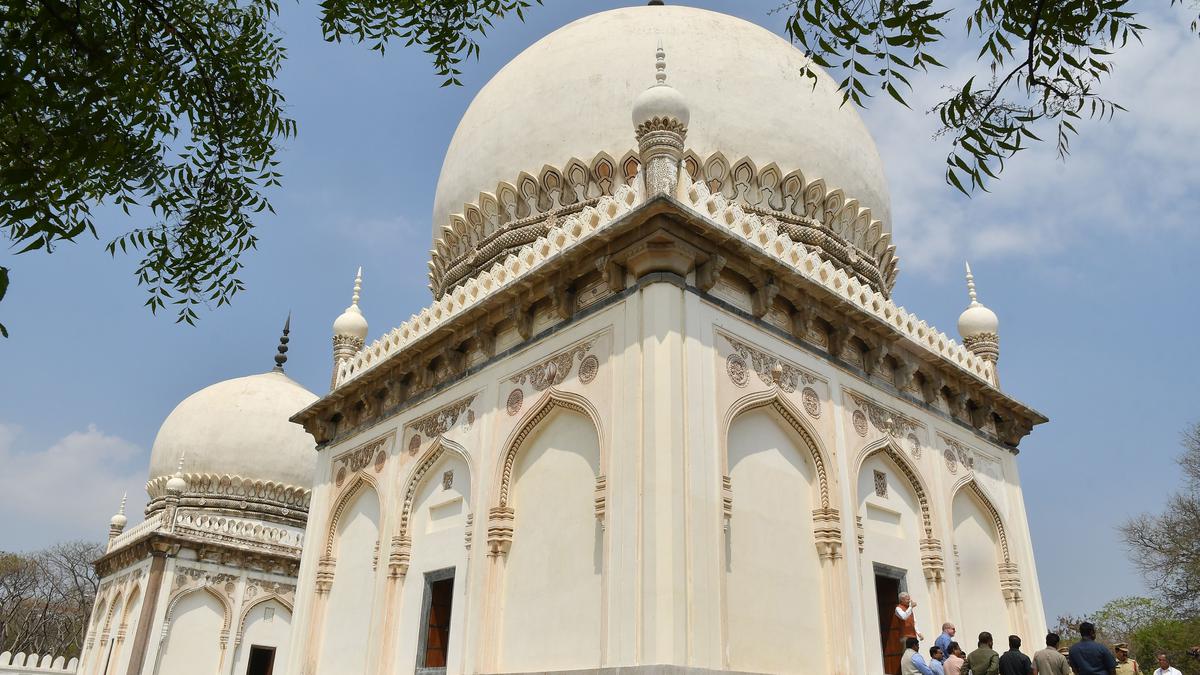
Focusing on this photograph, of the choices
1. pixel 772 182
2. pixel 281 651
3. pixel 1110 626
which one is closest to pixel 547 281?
pixel 772 182

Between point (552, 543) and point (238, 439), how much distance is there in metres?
15.6

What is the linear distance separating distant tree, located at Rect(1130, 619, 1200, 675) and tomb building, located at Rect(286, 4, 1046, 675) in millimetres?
14095

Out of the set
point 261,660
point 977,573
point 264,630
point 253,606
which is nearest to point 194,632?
point 253,606

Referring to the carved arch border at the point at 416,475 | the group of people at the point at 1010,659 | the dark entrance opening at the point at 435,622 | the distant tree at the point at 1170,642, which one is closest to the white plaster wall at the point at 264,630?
the carved arch border at the point at 416,475

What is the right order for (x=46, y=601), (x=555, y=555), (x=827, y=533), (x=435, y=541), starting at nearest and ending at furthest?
(x=555, y=555), (x=827, y=533), (x=435, y=541), (x=46, y=601)

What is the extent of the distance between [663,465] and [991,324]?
24.8 ft

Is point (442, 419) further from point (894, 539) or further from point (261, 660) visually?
point (261, 660)

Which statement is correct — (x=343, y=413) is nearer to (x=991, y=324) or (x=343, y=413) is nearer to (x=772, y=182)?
(x=772, y=182)

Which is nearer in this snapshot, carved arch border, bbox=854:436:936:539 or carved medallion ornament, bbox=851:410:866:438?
carved medallion ornament, bbox=851:410:866:438

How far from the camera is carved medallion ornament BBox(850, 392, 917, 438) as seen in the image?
9.93 metres

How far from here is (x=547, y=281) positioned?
9336 mm

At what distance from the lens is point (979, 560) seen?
36.3ft

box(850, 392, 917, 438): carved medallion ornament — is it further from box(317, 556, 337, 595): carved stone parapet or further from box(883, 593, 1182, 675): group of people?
box(317, 556, 337, 595): carved stone parapet

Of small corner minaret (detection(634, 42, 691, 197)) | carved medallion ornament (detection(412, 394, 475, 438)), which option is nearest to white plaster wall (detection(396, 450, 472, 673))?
carved medallion ornament (detection(412, 394, 475, 438))
